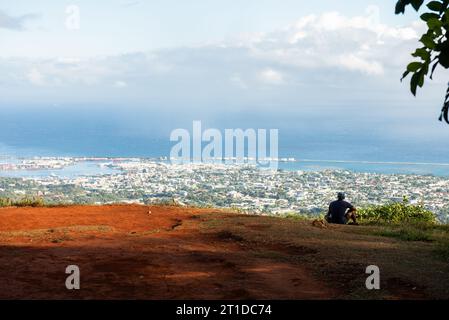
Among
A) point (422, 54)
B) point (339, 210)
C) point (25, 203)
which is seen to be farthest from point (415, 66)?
point (25, 203)

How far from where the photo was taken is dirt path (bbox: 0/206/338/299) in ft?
20.7

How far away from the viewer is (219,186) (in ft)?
105

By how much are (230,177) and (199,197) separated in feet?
29.5

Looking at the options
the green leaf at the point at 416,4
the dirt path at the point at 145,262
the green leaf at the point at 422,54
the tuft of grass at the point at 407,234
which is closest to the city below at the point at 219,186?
the tuft of grass at the point at 407,234

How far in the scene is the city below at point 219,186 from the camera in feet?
84.4

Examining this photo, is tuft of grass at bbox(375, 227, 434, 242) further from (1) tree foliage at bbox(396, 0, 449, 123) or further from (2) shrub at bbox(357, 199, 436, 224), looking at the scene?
(1) tree foliage at bbox(396, 0, 449, 123)

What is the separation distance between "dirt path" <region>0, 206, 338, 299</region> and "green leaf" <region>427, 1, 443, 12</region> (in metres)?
3.60

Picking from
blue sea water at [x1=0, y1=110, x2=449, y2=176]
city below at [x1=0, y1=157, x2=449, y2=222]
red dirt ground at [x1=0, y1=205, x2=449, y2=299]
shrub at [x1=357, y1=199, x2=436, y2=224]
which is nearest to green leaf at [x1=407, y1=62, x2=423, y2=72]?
red dirt ground at [x1=0, y1=205, x2=449, y2=299]

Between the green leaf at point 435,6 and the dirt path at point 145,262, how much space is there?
3.60m

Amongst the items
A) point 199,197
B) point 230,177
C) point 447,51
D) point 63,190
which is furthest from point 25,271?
point 230,177

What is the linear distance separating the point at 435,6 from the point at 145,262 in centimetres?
538

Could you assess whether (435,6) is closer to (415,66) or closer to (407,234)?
(415,66)
